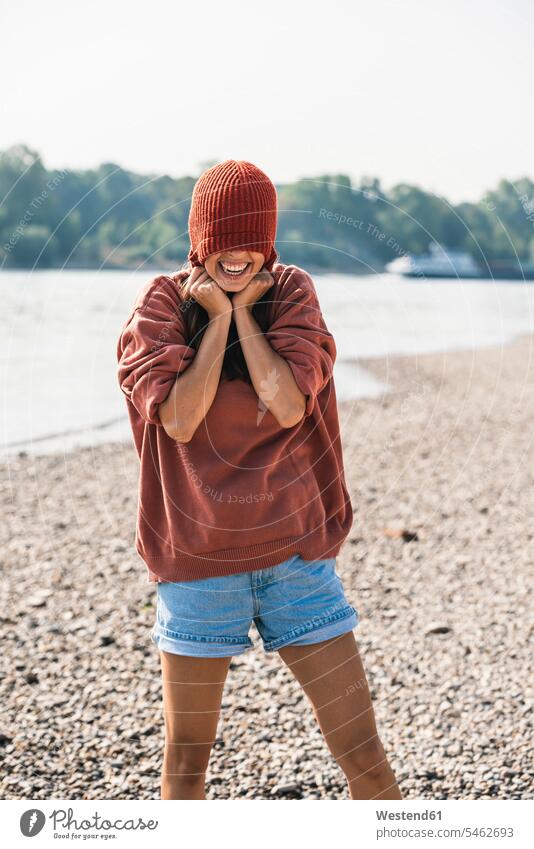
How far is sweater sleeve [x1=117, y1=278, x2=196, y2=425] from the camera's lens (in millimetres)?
2154

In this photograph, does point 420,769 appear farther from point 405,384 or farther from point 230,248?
point 405,384

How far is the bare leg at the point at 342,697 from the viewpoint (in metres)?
2.31

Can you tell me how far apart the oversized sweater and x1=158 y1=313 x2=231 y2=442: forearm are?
33 millimetres

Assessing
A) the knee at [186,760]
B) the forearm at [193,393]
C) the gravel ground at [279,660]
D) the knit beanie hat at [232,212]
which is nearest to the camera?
the forearm at [193,393]

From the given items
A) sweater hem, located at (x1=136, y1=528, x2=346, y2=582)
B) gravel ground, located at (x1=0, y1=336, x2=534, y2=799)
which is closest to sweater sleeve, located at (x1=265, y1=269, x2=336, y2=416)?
sweater hem, located at (x1=136, y1=528, x2=346, y2=582)

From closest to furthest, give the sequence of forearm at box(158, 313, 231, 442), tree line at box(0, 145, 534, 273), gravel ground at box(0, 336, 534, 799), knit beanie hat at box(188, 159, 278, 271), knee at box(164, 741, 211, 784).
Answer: forearm at box(158, 313, 231, 442) → knit beanie hat at box(188, 159, 278, 271) → knee at box(164, 741, 211, 784) → tree line at box(0, 145, 534, 273) → gravel ground at box(0, 336, 534, 799)

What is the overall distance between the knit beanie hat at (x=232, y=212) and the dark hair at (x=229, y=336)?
12 centimetres

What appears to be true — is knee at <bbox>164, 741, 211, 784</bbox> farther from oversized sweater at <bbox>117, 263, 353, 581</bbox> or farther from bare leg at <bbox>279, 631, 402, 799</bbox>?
oversized sweater at <bbox>117, 263, 353, 581</bbox>

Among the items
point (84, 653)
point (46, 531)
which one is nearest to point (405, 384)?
point (46, 531)

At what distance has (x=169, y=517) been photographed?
88.9 inches

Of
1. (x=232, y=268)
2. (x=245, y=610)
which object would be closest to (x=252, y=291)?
(x=232, y=268)

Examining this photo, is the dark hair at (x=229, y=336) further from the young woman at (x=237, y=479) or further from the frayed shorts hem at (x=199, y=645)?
the frayed shorts hem at (x=199, y=645)

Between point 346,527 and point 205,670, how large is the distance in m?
0.53

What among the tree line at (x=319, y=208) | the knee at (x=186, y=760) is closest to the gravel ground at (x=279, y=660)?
the knee at (x=186, y=760)
